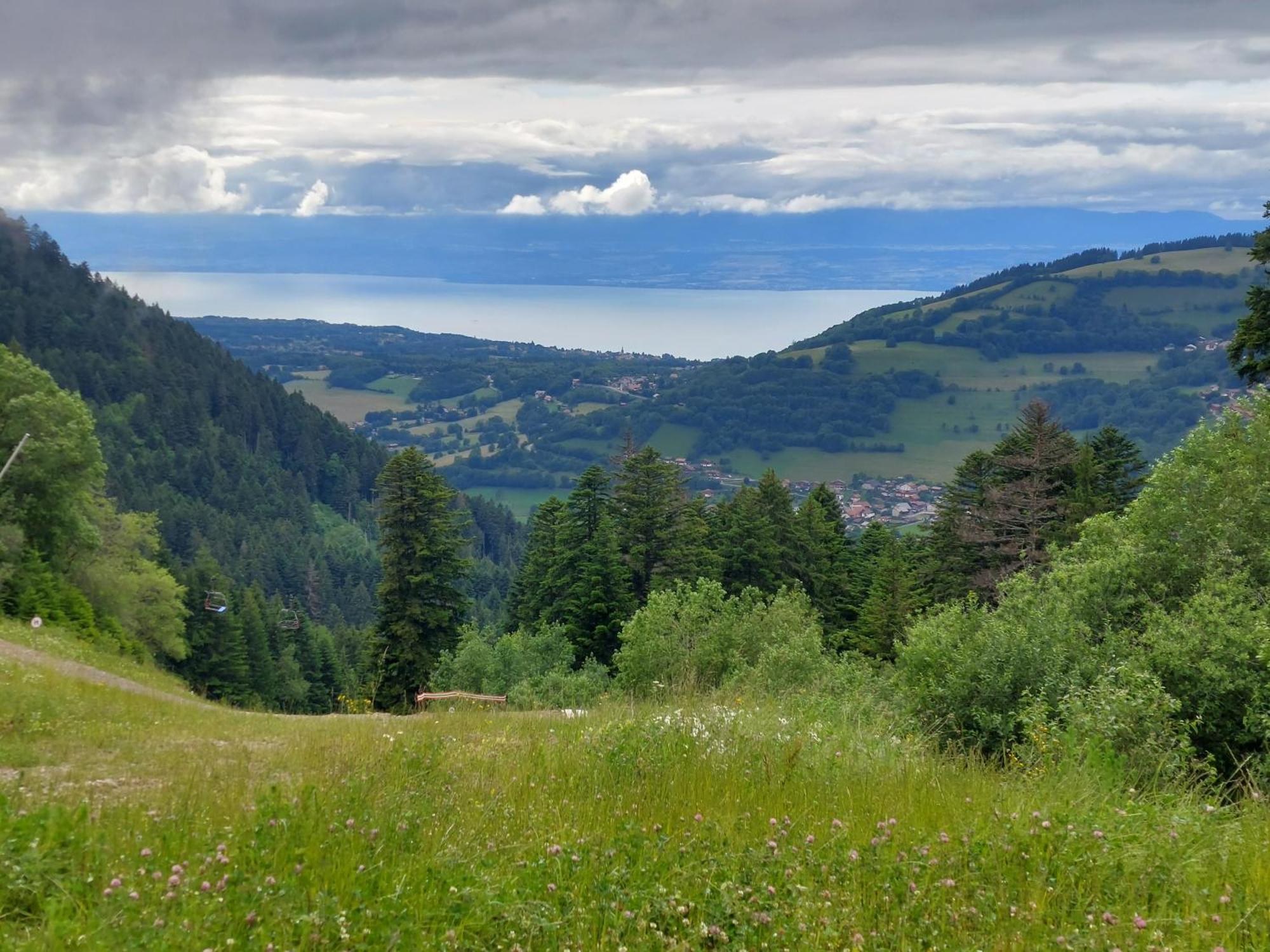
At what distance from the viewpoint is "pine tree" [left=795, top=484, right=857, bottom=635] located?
167 feet

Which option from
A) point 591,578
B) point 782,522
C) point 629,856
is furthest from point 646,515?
point 629,856

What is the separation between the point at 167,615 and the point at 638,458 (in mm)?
26375

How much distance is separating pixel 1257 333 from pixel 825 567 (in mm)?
30250

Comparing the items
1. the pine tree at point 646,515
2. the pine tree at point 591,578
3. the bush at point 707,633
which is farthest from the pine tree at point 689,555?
the bush at point 707,633

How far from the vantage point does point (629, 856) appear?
520cm

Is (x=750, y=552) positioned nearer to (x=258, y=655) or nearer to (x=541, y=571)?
(x=541, y=571)

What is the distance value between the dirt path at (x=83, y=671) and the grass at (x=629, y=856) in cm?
1160

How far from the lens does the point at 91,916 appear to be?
412cm

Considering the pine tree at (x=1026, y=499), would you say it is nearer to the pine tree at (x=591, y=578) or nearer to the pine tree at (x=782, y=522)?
the pine tree at (x=782, y=522)

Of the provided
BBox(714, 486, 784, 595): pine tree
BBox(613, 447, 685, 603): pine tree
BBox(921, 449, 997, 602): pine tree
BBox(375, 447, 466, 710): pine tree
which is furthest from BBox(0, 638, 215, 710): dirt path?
BBox(921, 449, 997, 602): pine tree

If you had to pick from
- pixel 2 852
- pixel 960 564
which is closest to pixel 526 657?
pixel 960 564

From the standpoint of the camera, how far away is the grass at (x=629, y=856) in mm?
4363

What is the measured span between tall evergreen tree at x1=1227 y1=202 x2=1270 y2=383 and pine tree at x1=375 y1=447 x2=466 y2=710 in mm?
31165

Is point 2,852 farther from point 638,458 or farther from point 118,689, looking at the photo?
point 638,458
